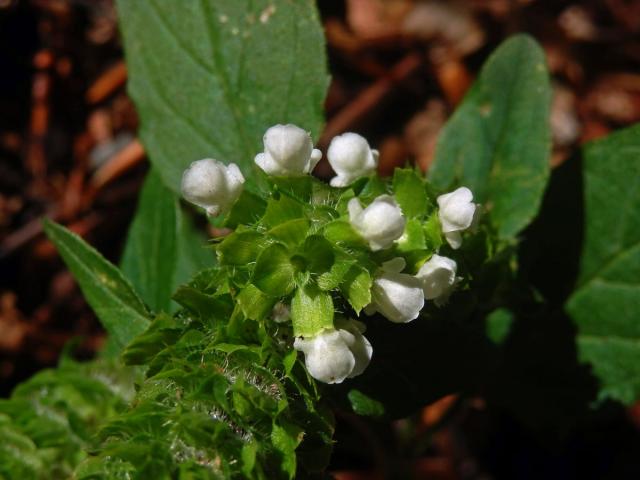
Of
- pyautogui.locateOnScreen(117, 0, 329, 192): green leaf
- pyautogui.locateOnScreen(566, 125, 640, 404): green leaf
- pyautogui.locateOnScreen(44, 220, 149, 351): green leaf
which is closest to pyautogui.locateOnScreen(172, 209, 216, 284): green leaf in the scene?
pyautogui.locateOnScreen(117, 0, 329, 192): green leaf

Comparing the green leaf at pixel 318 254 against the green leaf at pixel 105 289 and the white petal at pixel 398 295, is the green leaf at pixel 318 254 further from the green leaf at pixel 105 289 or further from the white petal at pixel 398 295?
the green leaf at pixel 105 289

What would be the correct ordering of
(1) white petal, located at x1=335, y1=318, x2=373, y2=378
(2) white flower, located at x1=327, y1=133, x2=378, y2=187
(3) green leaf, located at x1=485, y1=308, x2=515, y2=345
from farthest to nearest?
(3) green leaf, located at x1=485, y1=308, x2=515, y2=345 → (2) white flower, located at x1=327, y1=133, x2=378, y2=187 → (1) white petal, located at x1=335, y1=318, x2=373, y2=378

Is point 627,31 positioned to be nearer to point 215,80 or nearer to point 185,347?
point 215,80

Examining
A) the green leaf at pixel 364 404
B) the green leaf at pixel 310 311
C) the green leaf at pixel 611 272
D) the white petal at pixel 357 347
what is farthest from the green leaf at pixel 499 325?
the green leaf at pixel 310 311

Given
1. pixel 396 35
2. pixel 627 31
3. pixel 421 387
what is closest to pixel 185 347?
pixel 421 387

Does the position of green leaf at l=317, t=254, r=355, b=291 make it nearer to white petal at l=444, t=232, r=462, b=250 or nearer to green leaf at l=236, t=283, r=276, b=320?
green leaf at l=236, t=283, r=276, b=320

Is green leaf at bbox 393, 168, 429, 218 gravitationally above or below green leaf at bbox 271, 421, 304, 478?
above

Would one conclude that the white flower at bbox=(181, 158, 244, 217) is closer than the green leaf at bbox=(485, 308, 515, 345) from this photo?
Yes
